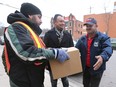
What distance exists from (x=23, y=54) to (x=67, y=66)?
618mm

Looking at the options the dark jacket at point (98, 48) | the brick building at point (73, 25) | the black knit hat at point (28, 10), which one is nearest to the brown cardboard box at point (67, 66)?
the black knit hat at point (28, 10)

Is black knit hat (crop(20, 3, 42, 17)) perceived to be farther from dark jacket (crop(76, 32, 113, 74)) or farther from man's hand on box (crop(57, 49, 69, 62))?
dark jacket (crop(76, 32, 113, 74))

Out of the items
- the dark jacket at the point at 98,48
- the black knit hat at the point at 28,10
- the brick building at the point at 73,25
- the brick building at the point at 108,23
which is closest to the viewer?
the black knit hat at the point at 28,10

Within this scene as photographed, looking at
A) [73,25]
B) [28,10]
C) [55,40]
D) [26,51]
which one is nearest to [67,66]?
[26,51]

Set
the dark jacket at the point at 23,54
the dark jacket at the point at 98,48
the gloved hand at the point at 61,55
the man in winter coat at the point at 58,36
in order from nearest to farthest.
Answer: the dark jacket at the point at 23,54 → the gloved hand at the point at 61,55 → the dark jacket at the point at 98,48 → the man in winter coat at the point at 58,36

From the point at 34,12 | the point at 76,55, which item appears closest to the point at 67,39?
the point at 76,55

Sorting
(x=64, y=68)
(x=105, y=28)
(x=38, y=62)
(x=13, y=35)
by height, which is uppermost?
(x=13, y=35)

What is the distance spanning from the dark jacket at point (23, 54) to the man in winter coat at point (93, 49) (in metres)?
1.30

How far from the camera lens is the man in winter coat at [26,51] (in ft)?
7.14

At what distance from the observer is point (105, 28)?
159 ft

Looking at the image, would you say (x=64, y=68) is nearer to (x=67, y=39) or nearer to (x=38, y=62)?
(x=38, y=62)

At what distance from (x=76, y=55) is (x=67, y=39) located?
1694 millimetres

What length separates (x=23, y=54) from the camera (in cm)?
217

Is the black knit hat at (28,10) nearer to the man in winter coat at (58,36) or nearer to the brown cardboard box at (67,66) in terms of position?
the brown cardboard box at (67,66)
